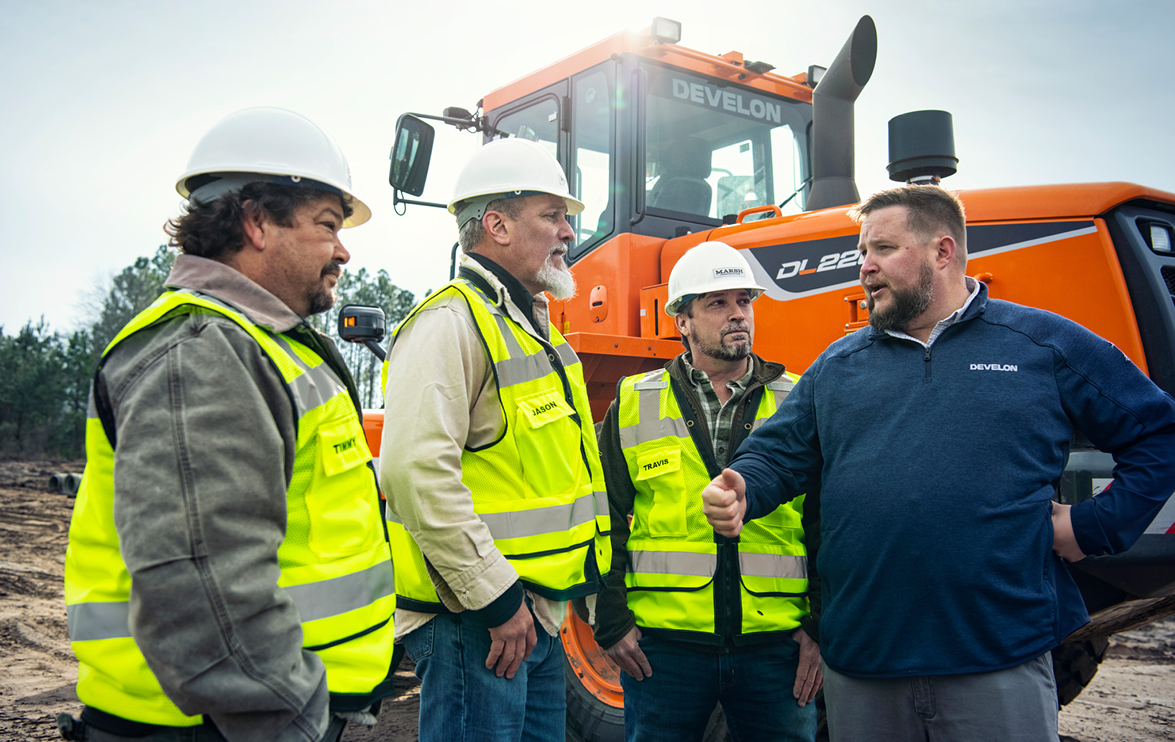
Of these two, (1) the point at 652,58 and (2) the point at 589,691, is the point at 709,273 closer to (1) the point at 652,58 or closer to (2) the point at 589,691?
(2) the point at 589,691

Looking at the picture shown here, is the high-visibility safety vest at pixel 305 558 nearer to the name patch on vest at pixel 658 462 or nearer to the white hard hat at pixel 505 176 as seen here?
the white hard hat at pixel 505 176

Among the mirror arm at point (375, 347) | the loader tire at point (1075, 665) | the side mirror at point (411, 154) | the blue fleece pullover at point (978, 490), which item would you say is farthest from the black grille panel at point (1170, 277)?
the mirror arm at point (375, 347)

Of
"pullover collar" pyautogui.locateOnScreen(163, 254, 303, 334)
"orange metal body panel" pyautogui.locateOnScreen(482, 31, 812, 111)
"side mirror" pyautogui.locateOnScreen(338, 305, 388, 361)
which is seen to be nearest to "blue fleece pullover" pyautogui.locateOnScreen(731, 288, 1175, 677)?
"pullover collar" pyautogui.locateOnScreen(163, 254, 303, 334)

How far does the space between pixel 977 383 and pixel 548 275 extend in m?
1.21

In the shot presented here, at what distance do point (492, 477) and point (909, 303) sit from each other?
1.22m

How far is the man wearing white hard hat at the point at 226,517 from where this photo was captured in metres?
1.17

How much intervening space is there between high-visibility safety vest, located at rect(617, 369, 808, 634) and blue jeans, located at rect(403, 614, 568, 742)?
55 centimetres

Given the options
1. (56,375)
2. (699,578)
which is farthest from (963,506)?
(56,375)

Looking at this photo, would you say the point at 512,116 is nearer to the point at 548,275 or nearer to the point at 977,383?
the point at 548,275

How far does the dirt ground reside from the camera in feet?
14.8

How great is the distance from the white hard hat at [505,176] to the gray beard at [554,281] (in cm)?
23

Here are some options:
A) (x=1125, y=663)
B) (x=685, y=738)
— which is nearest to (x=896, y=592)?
(x=685, y=738)

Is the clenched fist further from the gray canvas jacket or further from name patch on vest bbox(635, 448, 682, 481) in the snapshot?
the gray canvas jacket

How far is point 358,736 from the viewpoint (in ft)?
14.8
